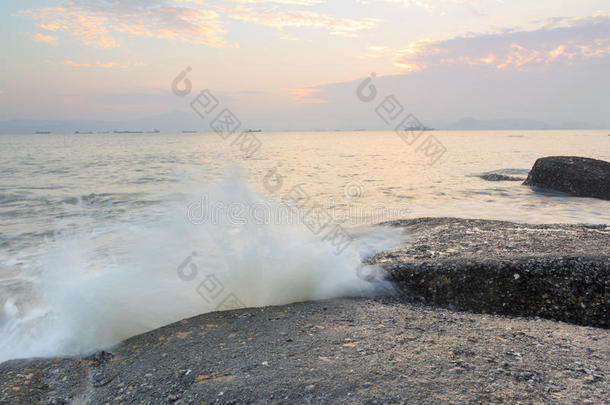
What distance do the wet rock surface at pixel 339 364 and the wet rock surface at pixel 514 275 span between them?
0.35m

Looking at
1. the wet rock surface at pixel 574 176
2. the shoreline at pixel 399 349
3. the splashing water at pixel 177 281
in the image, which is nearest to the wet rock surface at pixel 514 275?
the shoreline at pixel 399 349

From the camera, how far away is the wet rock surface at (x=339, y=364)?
8.07 ft

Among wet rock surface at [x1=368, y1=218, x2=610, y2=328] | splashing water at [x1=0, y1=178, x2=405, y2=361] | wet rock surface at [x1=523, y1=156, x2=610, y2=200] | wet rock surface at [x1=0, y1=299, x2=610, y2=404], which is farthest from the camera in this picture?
wet rock surface at [x1=523, y1=156, x2=610, y2=200]

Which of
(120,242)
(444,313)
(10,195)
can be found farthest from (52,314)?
(10,195)

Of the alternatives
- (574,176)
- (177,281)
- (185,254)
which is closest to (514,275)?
(177,281)

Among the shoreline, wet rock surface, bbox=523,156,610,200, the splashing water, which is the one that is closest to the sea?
the splashing water

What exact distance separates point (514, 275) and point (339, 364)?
8.68ft

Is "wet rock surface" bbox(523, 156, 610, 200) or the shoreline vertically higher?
the shoreline

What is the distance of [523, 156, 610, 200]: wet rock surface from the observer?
38.5ft

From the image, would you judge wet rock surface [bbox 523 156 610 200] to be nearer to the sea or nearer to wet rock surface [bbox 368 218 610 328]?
the sea

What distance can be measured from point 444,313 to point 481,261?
1.06 m

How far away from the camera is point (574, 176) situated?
40.8 feet

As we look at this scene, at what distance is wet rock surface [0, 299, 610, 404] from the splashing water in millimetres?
490

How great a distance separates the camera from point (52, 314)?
441 cm
